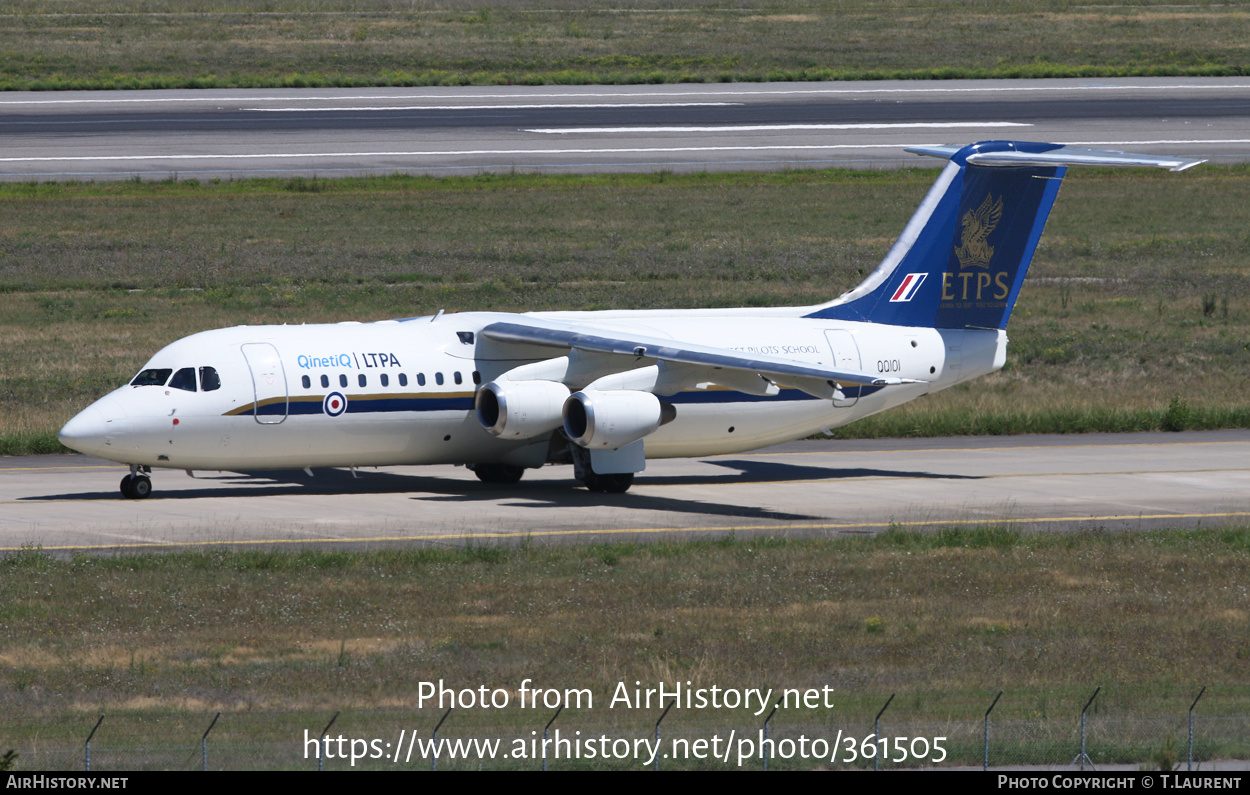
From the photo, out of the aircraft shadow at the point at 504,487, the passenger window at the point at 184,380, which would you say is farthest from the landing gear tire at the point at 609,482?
the passenger window at the point at 184,380

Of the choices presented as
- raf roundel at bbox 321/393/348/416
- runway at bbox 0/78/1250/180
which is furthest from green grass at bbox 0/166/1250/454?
raf roundel at bbox 321/393/348/416

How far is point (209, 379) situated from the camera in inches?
1206

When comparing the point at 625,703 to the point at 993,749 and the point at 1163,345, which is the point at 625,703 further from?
the point at 1163,345

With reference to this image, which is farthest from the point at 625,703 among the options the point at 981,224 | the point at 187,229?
the point at 187,229

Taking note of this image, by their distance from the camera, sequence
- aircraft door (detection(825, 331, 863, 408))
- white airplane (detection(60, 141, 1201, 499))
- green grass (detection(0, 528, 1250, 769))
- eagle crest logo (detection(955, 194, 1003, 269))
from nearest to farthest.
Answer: green grass (detection(0, 528, 1250, 769)) < white airplane (detection(60, 141, 1201, 499)) < aircraft door (detection(825, 331, 863, 408)) < eagle crest logo (detection(955, 194, 1003, 269))

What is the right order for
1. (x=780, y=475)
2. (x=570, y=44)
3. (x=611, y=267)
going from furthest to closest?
(x=570, y=44) < (x=611, y=267) < (x=780, y=475)

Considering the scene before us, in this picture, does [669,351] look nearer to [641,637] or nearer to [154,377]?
[154,377]

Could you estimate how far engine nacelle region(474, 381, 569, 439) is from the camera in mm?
31312

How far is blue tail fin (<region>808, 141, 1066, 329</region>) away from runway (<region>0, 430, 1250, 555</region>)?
3344 mm

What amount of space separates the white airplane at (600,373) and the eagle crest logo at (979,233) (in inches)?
1.2

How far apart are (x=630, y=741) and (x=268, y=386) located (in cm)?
1675

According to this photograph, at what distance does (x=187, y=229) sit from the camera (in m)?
63.5

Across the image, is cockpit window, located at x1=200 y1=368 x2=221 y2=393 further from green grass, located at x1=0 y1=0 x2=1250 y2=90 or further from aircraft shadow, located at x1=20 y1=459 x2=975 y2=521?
green grass, located at x1=0 y1=0 x2=1250 y2=90

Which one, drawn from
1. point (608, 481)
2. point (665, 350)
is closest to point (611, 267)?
point (608, 481)
